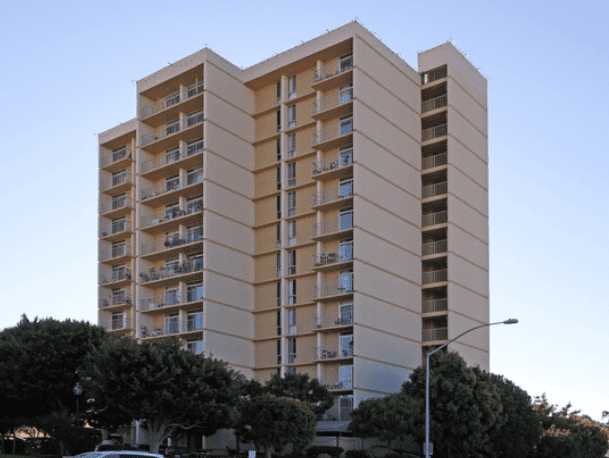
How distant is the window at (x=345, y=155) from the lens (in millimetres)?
75869

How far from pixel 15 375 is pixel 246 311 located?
78.7 ft

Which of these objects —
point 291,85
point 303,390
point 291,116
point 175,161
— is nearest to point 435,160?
point 291,116

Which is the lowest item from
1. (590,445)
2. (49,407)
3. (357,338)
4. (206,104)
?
(590,445)

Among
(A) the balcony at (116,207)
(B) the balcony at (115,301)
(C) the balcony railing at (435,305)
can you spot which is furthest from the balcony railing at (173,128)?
(C) the balcony railing at (435,305)

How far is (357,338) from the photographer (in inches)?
2820

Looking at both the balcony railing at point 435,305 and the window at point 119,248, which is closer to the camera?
the balcony railing at point 435,305

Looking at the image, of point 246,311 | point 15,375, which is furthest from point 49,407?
point 246,311

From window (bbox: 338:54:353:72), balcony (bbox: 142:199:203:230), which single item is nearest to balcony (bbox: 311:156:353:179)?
window (bbox: 338:54:353:72)

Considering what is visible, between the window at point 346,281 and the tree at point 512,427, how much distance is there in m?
12.4

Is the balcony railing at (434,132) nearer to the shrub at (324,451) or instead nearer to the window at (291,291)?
the window at (291,291)

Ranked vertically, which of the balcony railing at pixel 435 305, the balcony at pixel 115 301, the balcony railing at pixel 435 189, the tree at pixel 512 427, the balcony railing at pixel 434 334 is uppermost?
the balcony railing at pixel 435 189

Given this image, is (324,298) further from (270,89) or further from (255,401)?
(270,89)

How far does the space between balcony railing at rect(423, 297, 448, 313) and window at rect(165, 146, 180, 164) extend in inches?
1058

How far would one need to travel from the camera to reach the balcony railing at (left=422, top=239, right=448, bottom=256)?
81188 millimetres
